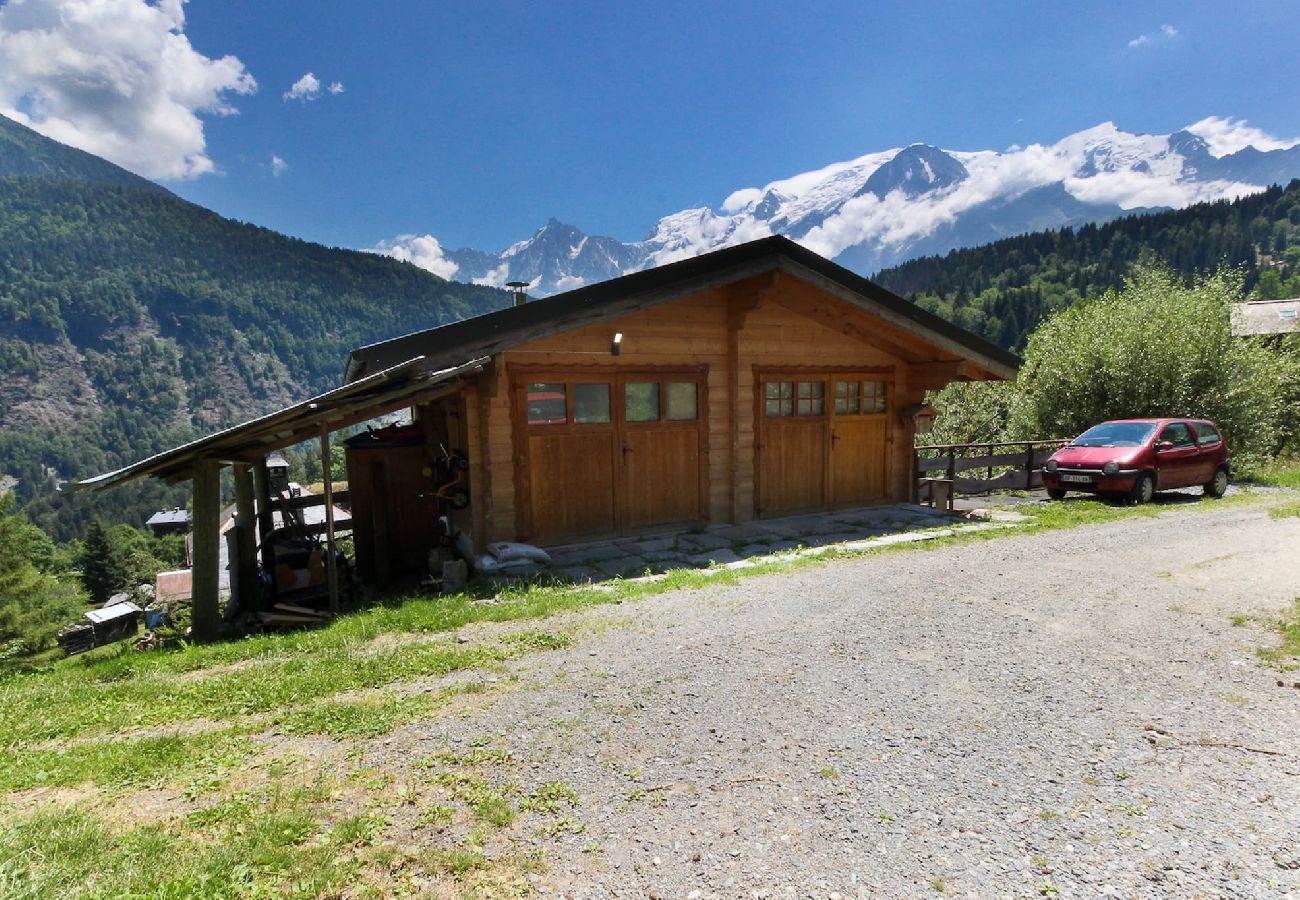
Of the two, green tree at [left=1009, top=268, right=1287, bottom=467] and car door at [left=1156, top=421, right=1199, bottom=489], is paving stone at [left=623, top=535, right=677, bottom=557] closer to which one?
car door at [left=1156, top=421, right=1199, bottom=489]

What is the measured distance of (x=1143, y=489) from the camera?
11180 mm

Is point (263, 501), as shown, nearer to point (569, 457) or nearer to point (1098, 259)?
point (569, 457)

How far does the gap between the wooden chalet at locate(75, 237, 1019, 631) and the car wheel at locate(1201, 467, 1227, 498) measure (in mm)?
5662

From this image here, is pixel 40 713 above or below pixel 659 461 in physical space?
below

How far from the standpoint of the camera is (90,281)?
195750 millimetres

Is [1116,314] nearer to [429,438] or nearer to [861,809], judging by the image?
[429,438]

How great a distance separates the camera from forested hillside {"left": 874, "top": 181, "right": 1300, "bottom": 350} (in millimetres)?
77125

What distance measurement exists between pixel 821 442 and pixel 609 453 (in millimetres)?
3887

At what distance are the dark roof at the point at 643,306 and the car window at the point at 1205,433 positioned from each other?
5.42 m

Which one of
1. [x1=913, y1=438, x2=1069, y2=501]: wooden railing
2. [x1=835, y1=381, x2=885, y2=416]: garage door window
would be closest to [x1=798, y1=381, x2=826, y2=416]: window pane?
[x1=835, y1=381, x2=885, y2=416]: garage door window

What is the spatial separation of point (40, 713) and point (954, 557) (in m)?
8.25

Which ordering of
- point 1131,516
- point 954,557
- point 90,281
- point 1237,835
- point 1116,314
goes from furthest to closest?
point 90,281 < point 1116,314 < point 1131,516 < point 954,557 < point 1237,835

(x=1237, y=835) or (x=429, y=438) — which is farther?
(x=429, y=438)

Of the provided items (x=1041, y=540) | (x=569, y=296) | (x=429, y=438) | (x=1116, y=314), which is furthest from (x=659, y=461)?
(x=1116, y=314)
